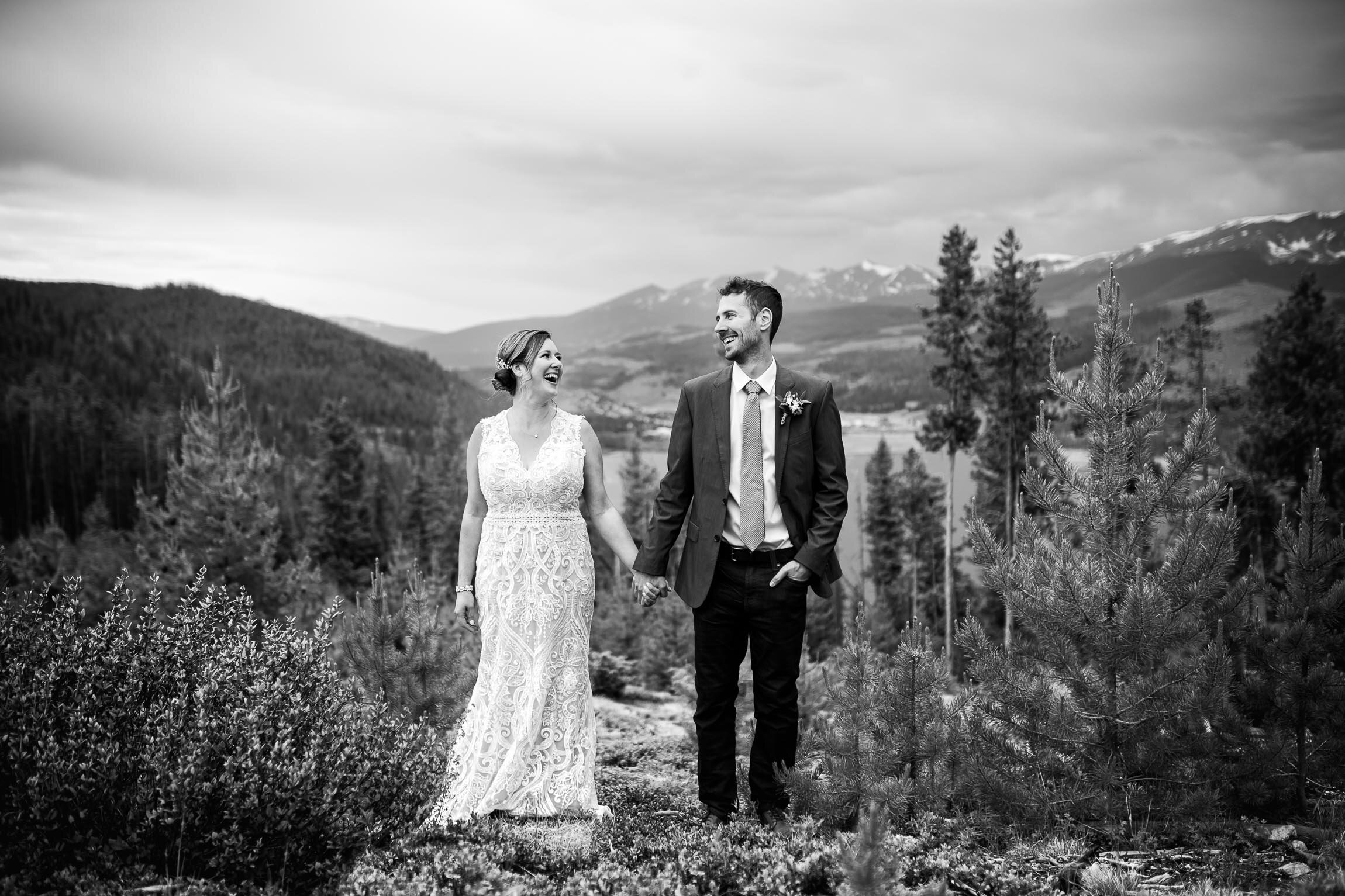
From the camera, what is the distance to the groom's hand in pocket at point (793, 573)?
5.23m

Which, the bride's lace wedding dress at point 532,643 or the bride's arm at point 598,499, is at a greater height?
the bride's arm at point 598,499

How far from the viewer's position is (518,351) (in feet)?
19.1

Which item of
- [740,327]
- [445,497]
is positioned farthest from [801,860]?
[445,497]

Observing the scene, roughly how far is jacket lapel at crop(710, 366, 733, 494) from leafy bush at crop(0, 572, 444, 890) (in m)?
2.57

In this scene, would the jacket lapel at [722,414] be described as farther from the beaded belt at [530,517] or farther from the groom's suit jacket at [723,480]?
the beaded belt at [530,517]

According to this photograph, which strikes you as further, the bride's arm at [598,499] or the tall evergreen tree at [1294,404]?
the tall evergreen tree at [1294,404]

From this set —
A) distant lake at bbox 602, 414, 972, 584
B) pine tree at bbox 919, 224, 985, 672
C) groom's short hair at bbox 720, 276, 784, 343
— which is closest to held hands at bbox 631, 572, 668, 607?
groom's short hair at bbox 720, 276, 784, 343

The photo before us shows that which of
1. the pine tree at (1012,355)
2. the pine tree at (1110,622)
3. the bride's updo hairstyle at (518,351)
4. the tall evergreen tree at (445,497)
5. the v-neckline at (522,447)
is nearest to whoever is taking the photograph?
the pine tree at (1110,622)

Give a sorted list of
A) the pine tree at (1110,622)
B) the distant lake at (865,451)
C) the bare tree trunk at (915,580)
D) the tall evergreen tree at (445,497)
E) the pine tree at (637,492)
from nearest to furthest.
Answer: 1. the pine tree at (1110,622)
2. the bare tree trunk at (915,580)
3. the tall evergreen tree at (445,497)
4. the pine tree at (637,492)
5. the distant lake at (865,451)

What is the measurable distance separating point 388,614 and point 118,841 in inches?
144

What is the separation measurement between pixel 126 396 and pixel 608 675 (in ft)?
460

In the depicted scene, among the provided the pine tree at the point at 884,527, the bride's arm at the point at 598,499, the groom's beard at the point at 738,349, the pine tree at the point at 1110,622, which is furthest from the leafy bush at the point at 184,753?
the pine tree at the point at 884,527

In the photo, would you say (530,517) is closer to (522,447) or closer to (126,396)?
(522,447)

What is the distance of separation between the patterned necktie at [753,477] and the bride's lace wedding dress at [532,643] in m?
1.22
